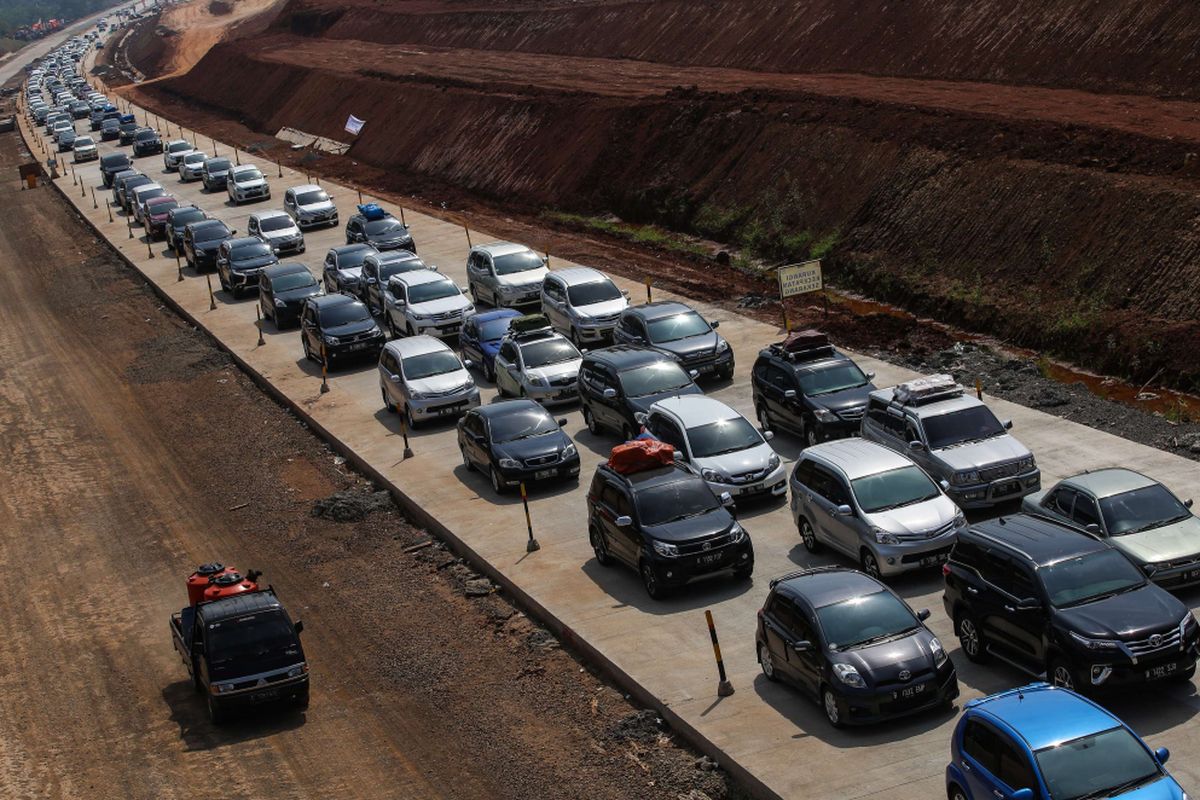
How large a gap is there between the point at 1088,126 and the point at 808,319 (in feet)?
32.7

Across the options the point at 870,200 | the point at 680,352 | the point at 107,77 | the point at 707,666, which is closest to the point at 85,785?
the point at 707,666

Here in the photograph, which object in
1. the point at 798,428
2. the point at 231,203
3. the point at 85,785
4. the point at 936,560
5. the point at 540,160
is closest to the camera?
the point at 85,785

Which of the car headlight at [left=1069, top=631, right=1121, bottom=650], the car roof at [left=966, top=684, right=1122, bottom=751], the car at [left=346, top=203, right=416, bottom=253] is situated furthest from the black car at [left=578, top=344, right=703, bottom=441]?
the car at [left=346, top=203, right=416, bottom=253]

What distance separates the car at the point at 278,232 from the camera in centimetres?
5191

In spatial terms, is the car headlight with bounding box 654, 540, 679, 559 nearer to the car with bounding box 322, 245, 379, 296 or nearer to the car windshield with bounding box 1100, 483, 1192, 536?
the car windshield with bounding box 1100, 483, 1192, 536

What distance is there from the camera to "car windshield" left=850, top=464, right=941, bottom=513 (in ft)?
69.9

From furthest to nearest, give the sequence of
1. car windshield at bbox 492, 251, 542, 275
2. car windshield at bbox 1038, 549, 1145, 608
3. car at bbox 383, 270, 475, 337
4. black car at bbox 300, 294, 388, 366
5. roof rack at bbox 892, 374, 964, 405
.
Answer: car windshield at bbox 492, 251, 542, 275
car at bbox 383, 270, 475, 337
black car at bbox 300, 294, 388, 366
roof rack at bbox 892, 374, 964, 405
car windshield at bbox 1038, 549, 1145, 608

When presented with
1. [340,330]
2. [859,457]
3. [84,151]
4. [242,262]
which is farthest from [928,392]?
[84,151]

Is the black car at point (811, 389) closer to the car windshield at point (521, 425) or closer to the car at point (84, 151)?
the car windshield at point (521, 425)

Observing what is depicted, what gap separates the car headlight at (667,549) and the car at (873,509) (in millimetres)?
2303

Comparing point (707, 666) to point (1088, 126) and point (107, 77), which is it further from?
point (107, 77)

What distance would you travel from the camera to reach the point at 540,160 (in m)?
61.1

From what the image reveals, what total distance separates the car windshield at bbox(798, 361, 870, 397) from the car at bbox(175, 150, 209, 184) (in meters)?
52.1

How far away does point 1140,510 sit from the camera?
19.5 meters
